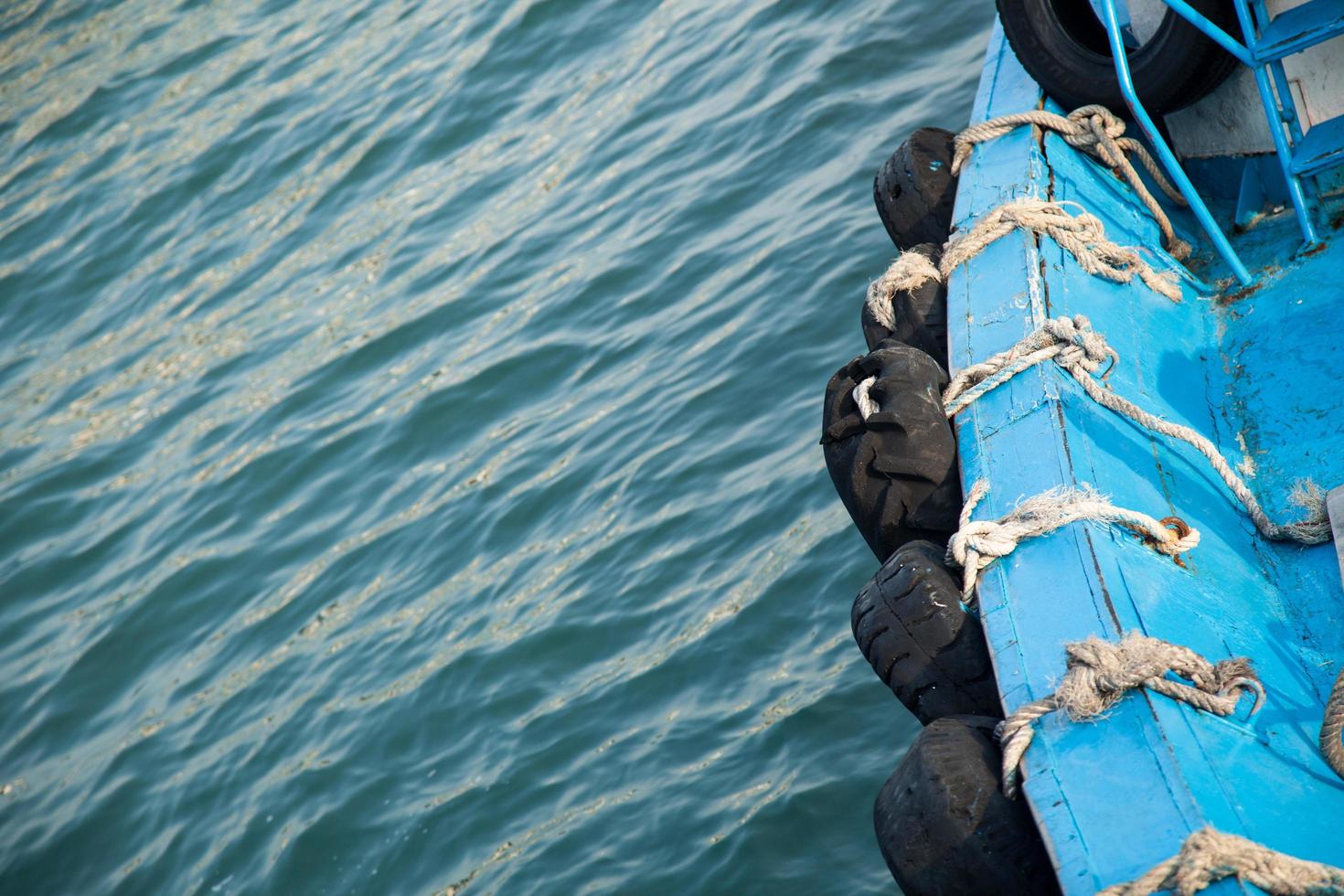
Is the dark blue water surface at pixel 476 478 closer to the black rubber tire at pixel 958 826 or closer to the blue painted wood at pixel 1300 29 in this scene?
the black rubber tire at pixel 958 826

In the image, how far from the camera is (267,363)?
8648mm

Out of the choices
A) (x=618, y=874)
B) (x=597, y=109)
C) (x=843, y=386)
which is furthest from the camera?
(x=597, y=109)

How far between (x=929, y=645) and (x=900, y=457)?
0.58 meters

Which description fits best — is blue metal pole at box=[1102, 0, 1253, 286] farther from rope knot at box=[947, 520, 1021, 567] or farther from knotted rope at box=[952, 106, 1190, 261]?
rope knot at box=[947, 520, 1021, 567]

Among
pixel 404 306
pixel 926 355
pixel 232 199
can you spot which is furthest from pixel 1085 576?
pixel 232 199

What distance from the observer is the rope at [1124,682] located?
2.24 metres

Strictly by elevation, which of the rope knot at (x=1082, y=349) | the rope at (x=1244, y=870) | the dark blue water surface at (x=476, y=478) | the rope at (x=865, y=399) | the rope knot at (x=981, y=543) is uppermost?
the rope at (x=865, y=399)

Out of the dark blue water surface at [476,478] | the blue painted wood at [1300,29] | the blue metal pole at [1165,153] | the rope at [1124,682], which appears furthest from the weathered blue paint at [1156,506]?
the dark blue water surface at [476,478]

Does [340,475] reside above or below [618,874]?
above

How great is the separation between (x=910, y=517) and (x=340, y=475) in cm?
475

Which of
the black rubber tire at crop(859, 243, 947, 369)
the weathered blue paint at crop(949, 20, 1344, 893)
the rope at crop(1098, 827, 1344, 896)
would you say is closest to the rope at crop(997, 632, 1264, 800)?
the weathered blue paint at crop(949, 20, 1344, 893)

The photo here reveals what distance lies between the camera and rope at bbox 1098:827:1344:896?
1876 millimetres

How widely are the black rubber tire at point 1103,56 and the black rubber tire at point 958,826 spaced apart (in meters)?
2.28

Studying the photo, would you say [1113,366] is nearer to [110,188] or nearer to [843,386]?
[843,386]
